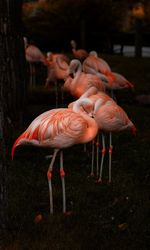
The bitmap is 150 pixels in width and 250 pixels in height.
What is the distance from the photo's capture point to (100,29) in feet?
68.7

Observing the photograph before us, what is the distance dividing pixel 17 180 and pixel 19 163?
2.38 ft

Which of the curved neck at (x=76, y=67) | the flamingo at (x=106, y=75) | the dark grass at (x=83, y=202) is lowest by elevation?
the dark grass at (x=83, y=202)

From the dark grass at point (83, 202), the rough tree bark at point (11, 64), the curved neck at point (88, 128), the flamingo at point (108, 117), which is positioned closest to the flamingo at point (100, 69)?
the dark grass at point (83, 202)

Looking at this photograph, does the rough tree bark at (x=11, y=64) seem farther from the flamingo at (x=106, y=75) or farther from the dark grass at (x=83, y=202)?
the flamingo at (x=106, y=75)

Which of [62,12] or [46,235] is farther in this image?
[62,12]

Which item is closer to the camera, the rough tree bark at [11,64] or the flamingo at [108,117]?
the flamingo at [108,117]

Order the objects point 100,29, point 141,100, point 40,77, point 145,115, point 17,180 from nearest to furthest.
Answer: point 17,180, point 145,115, point 141,100, point 40,77, point 100,29

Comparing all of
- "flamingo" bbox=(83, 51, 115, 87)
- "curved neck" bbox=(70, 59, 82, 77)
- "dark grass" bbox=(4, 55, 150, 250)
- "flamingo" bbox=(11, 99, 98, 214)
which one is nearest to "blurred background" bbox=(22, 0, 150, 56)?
"flamingo" bbox=(83, 51, 115, 87)

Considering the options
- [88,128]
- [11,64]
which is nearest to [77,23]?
[11,64]

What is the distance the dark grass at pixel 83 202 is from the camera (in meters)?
4.67

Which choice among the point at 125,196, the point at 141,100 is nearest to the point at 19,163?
the point at 125,196

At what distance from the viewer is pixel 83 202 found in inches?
220

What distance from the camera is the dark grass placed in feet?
15.3

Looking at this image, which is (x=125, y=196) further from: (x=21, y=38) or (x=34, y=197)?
(x=21, y=38)
